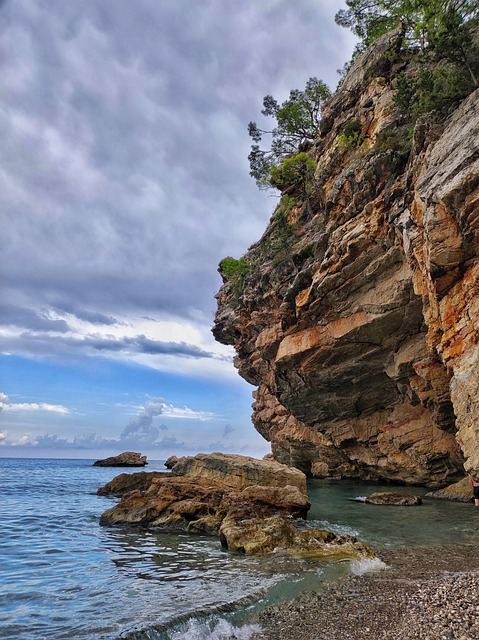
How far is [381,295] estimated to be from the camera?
1080 inches

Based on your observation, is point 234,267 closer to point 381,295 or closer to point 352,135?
point 352,135

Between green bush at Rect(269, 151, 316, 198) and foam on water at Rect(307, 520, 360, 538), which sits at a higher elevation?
green bush at Rect(269, 151, 316, 198)

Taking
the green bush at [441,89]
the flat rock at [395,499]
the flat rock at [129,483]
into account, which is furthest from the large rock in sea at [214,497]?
the green bush at [441,89]

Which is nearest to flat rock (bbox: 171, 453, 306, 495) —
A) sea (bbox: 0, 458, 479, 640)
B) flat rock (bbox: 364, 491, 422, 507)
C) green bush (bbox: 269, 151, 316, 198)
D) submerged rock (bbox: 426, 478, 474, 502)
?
sea (bbox: 0, 458, 479, 640)

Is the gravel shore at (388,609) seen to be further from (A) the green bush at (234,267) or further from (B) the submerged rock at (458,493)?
(A) the green bush at (234,267)

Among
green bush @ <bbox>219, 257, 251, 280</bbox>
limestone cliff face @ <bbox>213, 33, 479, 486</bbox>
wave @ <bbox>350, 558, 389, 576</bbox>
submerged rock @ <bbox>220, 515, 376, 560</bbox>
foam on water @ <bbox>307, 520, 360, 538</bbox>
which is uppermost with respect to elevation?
green bush @ <bbox>219, 257, 251, 280</bbox>

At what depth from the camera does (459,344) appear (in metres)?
18.0

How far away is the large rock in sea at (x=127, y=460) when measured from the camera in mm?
99250

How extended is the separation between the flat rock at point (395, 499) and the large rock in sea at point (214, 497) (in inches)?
275

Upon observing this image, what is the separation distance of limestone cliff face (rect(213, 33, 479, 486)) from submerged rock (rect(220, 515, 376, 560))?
21.8 feet

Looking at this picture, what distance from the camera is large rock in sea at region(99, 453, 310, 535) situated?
59.1 feet

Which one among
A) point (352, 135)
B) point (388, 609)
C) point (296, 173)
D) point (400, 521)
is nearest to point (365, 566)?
point (388, 609)

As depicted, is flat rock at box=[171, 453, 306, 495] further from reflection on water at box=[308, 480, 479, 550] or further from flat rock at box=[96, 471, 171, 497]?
flat rock at box=[96, 471, 171, 497]

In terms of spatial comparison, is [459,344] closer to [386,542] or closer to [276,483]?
[386,542]
